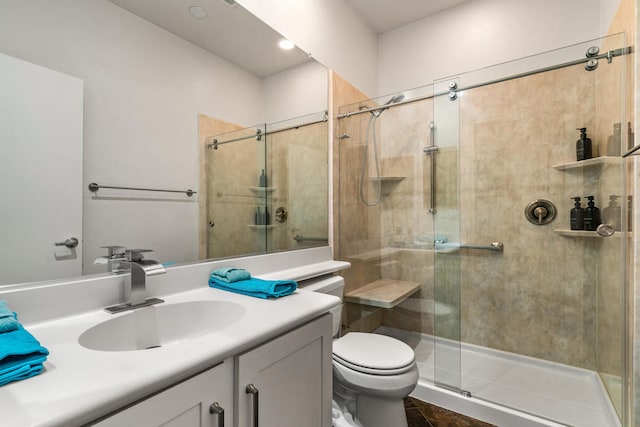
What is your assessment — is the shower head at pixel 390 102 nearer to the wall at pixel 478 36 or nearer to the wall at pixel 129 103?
the wall at pixel 478 36

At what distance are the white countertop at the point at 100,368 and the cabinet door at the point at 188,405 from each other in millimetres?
19

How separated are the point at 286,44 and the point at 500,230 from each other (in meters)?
1.88

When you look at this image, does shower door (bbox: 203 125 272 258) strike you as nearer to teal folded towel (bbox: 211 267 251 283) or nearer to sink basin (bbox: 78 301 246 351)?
teal folded towel (bbox: 211 267 251 283)

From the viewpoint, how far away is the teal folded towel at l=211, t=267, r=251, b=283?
3.92ft

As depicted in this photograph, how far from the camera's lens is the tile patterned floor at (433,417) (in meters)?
1.61

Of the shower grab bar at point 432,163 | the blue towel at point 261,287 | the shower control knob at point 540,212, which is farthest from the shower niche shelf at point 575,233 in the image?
the blue towel at point 261,287

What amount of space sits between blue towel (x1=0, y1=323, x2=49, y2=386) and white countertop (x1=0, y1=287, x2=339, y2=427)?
1cm

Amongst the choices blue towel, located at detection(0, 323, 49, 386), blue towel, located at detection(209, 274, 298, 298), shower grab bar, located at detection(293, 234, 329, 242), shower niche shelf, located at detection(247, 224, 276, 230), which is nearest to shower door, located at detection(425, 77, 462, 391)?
shower grab bar, located at detection(293, 234, 329, 242)

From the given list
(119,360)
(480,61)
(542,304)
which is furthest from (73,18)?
(542,304)

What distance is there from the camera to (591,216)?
72.6 inches

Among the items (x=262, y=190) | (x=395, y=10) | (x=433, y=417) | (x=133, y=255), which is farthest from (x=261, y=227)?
(x=395, y=10)

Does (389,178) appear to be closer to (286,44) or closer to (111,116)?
(286,44)

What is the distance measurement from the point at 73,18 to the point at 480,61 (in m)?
2.42

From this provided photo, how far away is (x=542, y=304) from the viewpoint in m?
2.06
